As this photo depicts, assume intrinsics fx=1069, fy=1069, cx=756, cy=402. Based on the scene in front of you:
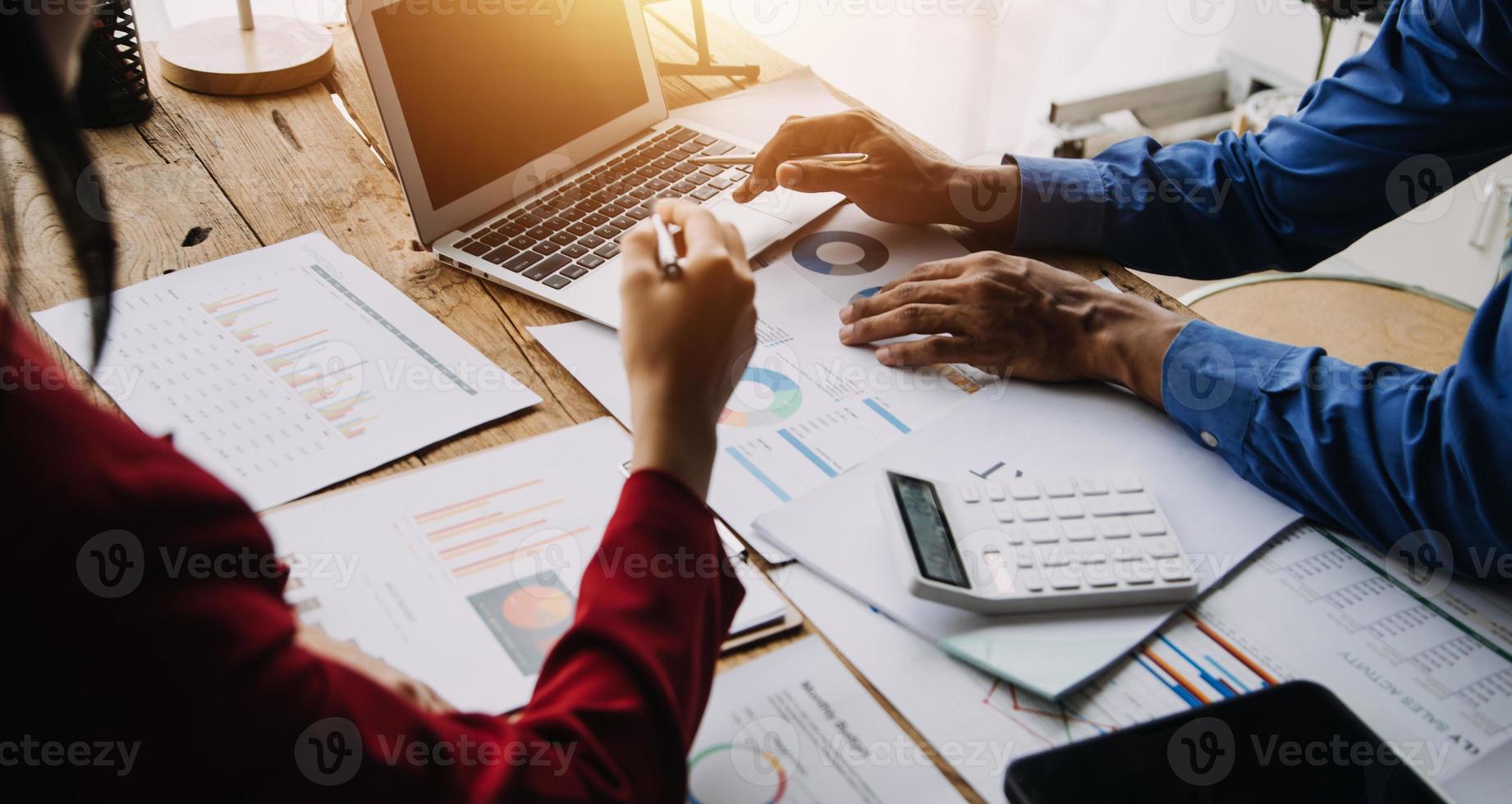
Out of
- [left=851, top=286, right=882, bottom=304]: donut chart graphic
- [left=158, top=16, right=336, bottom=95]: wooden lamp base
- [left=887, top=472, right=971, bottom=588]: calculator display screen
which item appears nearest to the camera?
[left=887, top=472, right=971, bottom=588]: calculator display screen

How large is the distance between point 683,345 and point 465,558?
21cm

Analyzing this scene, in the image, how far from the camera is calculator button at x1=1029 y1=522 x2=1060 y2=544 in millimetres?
700

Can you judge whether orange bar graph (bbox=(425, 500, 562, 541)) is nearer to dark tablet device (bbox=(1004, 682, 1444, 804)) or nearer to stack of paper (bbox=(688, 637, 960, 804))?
stack of paper (bbox=(688, 637, 960, 804))

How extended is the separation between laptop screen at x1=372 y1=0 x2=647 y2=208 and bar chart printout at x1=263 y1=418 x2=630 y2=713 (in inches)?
13.4

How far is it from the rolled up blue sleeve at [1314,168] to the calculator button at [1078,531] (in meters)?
0.44

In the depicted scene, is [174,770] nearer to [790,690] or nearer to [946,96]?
[790,690]

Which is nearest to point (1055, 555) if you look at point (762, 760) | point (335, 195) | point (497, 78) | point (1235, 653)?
point (1235, 653)

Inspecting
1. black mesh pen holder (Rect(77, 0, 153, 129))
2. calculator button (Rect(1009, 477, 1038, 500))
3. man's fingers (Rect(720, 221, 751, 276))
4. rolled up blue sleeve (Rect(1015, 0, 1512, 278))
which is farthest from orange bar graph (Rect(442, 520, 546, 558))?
black mesh pen holder (Rect(77, 0, 153, 129))

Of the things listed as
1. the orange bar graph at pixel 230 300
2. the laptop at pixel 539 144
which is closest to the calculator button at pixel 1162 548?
the laptop at pixel 539 144

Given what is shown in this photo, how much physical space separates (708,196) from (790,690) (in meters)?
0.59

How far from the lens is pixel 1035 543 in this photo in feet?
2.29

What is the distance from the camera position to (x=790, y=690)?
0.62 metres

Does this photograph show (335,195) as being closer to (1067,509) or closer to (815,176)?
(815,176)

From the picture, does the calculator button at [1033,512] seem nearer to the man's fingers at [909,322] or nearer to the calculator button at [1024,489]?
the calculator button at [1024,489]
